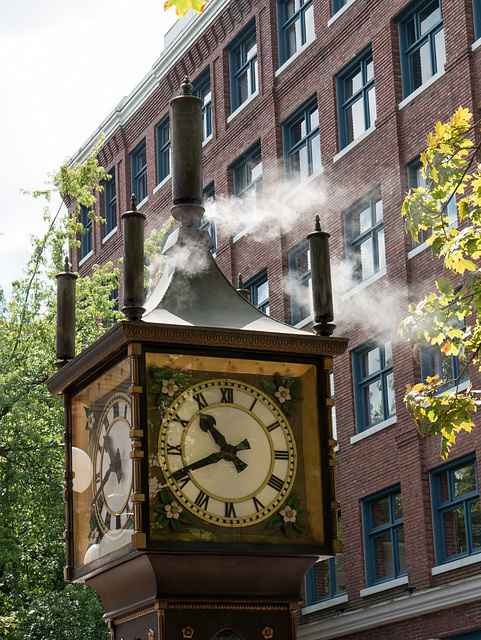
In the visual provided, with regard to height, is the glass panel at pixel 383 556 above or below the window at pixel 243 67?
below

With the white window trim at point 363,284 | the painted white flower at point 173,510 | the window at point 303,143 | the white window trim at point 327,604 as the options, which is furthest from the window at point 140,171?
the painted white flower at point 173,510

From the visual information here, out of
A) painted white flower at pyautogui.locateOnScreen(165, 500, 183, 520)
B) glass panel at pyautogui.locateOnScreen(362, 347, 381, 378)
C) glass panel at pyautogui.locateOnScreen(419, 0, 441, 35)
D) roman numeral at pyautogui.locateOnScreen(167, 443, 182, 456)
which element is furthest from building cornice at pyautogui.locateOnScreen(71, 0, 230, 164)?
painted white flower at pyautogui.locateOnScreen(165, 500, 183, 520)

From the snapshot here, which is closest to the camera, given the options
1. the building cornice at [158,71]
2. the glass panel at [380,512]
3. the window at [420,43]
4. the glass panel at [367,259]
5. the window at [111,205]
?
the window at [420,43]

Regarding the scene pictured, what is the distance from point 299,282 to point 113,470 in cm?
2334

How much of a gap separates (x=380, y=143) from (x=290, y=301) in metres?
4.67

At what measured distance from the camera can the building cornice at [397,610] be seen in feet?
68.3

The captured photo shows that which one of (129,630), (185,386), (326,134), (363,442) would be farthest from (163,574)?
(326,134)

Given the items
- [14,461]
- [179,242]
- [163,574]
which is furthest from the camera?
[14,461]

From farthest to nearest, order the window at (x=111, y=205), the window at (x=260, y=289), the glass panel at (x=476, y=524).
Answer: the window at (x=111, y=205), the window at (x=260, y=289), the glass panel at (x=476, y=524)

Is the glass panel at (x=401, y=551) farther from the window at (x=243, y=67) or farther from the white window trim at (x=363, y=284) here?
the window at (x=243, y=67)

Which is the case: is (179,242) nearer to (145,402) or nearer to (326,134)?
(145,402)

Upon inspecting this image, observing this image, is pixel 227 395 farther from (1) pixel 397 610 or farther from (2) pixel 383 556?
(2) pixel 383 556

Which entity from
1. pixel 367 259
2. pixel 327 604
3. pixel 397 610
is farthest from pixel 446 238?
pixel 327 604

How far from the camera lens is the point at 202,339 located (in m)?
4.06
